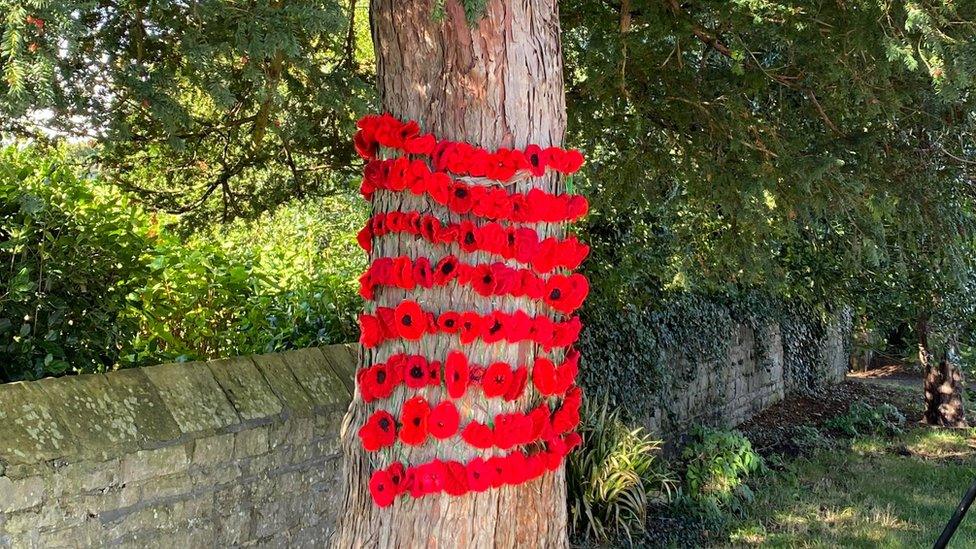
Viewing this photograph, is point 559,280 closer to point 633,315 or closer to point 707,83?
point 707,83

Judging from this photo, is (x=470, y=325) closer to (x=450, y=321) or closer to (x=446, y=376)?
(x=450, y=321)

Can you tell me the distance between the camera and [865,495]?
687cm

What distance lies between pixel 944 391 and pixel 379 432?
9867mm

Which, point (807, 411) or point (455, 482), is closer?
point (455, 482)

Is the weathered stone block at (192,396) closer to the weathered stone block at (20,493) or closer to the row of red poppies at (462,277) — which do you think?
the weathered stone block at (20,493)

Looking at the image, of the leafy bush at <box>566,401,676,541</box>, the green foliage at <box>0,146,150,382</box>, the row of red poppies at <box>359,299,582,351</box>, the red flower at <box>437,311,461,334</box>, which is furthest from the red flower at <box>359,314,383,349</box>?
the leafy bush at <box>566,401,676,541</box>

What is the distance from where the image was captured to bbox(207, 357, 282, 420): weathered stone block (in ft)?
11.7

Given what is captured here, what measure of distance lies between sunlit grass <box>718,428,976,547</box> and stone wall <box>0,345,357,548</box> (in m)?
3.33

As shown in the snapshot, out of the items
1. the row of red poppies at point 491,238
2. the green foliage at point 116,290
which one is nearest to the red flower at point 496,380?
the row of red poppies at point 491,238

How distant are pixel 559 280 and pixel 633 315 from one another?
5251mm

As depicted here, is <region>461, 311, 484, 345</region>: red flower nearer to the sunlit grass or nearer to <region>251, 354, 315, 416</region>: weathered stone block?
<region>251, 354, 315, 416</region>: weathered stone block

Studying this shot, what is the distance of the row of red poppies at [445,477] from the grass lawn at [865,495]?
4.04 m

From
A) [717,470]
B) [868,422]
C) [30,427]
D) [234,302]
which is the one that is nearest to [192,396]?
[30,427]

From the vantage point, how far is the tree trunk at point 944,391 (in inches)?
383
